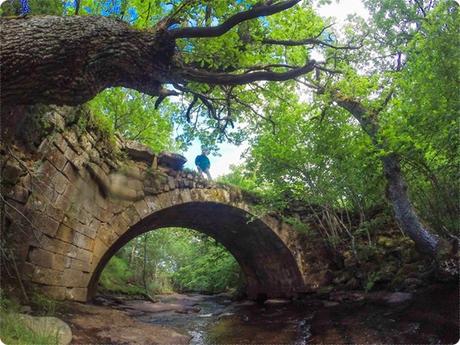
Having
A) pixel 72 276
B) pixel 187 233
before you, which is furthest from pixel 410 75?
pixel 187 233

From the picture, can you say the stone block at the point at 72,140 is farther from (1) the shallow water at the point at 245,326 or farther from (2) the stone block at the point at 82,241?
(1) the shallow water at the point at 245,326

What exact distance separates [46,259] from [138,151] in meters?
3.17

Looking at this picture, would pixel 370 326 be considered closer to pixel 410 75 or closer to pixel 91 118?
pixel 410 75

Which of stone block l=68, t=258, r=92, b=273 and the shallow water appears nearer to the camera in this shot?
stone block l=68, t=258, r=92, b=273

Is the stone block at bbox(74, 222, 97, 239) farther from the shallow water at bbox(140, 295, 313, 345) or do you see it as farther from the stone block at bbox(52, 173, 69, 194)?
the shallow water at bbox(140, 295, 313, 345)

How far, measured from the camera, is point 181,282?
23406 millimetres

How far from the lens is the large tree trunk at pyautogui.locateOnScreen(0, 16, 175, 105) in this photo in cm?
276

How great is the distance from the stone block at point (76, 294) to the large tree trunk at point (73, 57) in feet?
12.6

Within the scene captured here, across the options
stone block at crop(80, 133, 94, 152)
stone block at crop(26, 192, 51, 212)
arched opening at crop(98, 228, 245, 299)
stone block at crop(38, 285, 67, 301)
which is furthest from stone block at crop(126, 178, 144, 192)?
arched opening at crop(98, 228, 245, 299)

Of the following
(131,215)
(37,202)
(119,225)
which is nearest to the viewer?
(37,202)

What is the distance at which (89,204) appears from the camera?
6.32m

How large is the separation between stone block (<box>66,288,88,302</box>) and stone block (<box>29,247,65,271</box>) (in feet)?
1.59

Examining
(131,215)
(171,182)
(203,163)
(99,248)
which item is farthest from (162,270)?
(99,248)

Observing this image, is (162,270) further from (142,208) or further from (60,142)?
(60,142)
